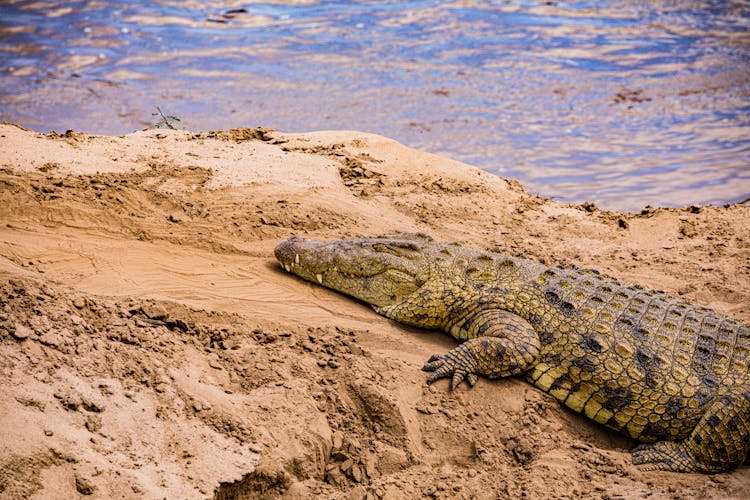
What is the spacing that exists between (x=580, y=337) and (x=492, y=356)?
2.14 ft

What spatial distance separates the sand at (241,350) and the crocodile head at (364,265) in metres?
0.13

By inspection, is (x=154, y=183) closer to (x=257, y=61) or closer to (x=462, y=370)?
(x=462, y=370)

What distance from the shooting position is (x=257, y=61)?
51.7 feet

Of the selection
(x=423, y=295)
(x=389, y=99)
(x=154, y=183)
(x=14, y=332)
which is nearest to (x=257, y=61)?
(x=389, y=99)

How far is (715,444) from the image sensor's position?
4.35 metres

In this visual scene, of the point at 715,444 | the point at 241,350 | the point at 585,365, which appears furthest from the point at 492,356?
the point at 241,350

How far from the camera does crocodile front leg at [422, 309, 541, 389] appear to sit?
4.73 metres

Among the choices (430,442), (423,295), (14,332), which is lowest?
(430,442)

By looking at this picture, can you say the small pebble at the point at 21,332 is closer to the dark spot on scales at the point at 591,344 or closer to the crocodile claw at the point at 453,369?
the crocodile claw at the point at 453,369

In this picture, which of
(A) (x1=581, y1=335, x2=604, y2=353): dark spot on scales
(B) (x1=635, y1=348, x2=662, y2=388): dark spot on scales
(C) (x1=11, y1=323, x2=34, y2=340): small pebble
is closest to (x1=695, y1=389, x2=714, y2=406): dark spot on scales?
(B) (x1=635, y1=348, x2=662, y2=388): dark spot on scales

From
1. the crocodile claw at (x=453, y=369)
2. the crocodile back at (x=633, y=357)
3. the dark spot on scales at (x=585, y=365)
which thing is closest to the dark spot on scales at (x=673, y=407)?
the crocodile back at (x=633, y=357)

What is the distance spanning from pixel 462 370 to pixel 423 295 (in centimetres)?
76

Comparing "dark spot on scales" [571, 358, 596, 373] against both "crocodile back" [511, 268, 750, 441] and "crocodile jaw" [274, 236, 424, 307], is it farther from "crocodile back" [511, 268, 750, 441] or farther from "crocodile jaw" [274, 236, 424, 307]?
"crocodile jaw" [274, 236, 424, 307]

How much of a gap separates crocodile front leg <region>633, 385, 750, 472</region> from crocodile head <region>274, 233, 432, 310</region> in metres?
2.06
